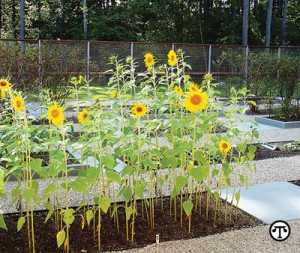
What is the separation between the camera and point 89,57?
11.3 metres

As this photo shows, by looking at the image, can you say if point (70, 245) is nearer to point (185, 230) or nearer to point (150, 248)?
point (150, 248)

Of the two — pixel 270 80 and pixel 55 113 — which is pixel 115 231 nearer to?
pixel 55 113

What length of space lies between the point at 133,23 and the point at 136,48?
13.6 metres

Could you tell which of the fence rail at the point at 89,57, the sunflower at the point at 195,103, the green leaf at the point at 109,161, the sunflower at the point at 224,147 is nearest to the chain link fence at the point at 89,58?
the fence rail at the point at 89,57

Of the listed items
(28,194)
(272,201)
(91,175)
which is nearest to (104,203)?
(91,175)

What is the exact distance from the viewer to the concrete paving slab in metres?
3.47

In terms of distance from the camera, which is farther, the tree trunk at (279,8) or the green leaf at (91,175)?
the tree trunk at (279,8)

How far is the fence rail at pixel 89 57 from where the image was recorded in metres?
8.67

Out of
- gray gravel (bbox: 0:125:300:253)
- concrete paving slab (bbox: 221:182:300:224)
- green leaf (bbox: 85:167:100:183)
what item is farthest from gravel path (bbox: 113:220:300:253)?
green leaf (bbox: 85:167:100:183)

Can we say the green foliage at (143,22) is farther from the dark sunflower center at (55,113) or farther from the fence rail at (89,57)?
the dark sunflower center at (55,113)

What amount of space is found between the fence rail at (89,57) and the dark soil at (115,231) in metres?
5.53

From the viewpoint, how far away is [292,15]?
101 feet

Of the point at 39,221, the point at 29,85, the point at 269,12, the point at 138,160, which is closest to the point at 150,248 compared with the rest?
the point at 138,160

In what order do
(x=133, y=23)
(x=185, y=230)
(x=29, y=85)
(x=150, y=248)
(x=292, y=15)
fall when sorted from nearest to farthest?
1. (x=150, y=248)
2. (x=185, y=230)
3. (x=29, y=85)
4. (x=133, y=23)
5. (x=292, y=15)
